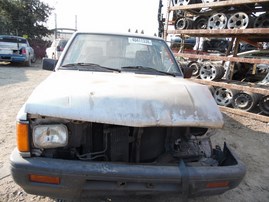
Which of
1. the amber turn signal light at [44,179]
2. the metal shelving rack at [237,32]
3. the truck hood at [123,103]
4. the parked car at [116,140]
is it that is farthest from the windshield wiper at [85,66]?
the metal shelving rack at [237,32]

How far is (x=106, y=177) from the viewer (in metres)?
1.80

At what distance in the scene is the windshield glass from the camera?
3.05 meters

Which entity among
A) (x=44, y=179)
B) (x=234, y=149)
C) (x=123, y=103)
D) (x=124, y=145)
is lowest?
(x=234, y=149)

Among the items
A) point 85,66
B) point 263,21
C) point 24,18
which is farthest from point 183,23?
point 24,18

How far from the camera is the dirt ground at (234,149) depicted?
103 inches

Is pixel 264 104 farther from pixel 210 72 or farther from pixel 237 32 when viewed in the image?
pixel 237 32

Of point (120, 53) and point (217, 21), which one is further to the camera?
point (217, 21)

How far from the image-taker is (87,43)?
326 cm

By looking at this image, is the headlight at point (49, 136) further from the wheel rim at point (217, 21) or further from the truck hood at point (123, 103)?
the wheel rim at point (217, 21)

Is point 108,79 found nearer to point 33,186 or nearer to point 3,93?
point 33,186

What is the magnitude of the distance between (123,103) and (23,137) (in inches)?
30.6

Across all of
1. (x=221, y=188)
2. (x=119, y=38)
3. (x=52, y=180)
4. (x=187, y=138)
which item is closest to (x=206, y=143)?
(x=187, y=138)

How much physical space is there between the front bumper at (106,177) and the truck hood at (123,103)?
33cm

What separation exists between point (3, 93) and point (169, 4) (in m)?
5.08
